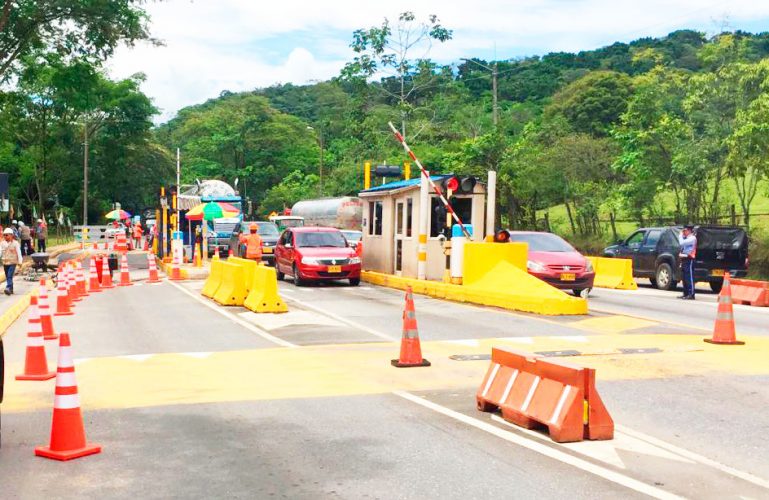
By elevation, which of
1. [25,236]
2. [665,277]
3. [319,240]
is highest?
[319,240]

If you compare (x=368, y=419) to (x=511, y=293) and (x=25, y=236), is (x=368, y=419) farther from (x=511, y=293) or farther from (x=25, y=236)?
(x=25, y=236)

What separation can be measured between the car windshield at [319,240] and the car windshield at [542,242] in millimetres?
6113

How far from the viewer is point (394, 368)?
35.1 ft

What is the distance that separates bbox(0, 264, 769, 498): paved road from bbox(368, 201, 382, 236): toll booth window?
1071cm

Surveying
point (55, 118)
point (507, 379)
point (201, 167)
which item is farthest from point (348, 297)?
point (201, 167)

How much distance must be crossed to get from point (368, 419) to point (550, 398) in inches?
66.7

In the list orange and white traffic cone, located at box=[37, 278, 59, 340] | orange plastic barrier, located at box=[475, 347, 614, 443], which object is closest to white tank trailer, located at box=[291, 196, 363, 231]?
orange and white traffic cone, located at box=[37, 278, 59, 340]

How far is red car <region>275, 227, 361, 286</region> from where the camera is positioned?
24422mm

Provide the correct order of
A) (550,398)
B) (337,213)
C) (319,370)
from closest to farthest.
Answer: (550,398), (319,370), (337,213)

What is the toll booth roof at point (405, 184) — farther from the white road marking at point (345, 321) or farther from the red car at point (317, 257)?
the white road marking at point (345, 321)

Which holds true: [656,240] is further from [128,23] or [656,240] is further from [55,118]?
[55,118]

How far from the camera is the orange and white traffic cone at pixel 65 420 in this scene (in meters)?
6.74

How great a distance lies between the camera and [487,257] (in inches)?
754

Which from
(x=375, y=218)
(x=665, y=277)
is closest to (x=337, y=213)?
(x=375, y=218)
